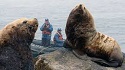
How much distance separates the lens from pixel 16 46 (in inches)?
250

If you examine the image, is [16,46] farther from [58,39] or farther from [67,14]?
[67,14]

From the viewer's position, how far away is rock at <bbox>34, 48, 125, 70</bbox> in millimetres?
8109

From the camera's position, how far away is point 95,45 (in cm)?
905

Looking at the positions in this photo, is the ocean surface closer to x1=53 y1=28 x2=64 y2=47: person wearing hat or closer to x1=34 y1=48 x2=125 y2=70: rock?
x1=53 y1=28 x2=64 y2=47: person wearing hat

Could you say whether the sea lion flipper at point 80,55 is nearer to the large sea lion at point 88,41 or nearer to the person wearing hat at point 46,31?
the large sea lion at point 88,41

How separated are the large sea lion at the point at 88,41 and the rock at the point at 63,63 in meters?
0.29

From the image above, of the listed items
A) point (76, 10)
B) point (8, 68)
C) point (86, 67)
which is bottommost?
point (86, 67)

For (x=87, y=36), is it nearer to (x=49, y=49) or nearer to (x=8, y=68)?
(x=8, y=68)

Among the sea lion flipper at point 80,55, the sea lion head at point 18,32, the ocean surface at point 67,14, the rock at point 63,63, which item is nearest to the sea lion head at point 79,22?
the sea lion flipper at point 80,55

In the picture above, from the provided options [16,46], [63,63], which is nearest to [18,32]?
[16,46]

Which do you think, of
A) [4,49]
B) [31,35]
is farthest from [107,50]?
[4,49]

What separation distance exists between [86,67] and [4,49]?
8.47 feet

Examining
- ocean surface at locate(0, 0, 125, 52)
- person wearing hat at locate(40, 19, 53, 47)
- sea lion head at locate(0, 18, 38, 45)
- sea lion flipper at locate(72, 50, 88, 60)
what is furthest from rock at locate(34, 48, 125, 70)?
ocean surface at locate(0, 0, 125, 52)

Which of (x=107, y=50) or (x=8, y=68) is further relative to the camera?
(x=107, y=50)
